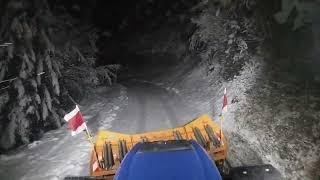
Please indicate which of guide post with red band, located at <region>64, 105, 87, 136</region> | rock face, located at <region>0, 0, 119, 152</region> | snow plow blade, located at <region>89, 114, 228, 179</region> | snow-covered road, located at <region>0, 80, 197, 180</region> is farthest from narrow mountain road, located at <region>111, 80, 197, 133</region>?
guide post with red band, located at <region>64, 105, 87, 136</region>

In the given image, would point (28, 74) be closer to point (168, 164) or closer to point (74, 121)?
point (74, 121)

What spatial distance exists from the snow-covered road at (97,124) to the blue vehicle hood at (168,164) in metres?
3.29

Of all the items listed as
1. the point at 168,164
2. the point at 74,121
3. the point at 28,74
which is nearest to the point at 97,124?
the point at 28,74

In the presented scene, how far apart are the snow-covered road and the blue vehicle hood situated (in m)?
3.29

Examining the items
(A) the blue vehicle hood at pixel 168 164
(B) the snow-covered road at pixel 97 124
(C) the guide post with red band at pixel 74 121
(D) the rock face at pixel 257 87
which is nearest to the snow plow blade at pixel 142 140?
(C) the guide post with red band at pixel 74 121

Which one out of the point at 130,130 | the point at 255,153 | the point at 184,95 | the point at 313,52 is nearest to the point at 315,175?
the point at 255,153

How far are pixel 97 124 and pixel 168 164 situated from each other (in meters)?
8.21

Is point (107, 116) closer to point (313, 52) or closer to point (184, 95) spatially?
point (184, 95)

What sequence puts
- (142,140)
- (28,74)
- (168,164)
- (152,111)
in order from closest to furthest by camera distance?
(168,164) < (142,140) < (28,74) < (152,111)

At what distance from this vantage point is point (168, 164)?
7488 millimetres

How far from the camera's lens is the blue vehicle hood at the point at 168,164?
23.6 feet

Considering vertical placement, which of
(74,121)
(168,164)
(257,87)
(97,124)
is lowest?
(97,124)

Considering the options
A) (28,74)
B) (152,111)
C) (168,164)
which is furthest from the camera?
(152,111)

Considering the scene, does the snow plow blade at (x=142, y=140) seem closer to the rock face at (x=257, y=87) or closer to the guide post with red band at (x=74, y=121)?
the guide post with red band at (x=74, y=121)
